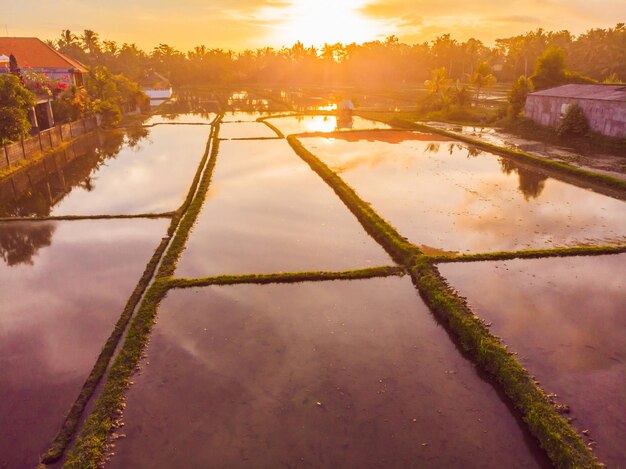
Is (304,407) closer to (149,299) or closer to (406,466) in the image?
(406,466)

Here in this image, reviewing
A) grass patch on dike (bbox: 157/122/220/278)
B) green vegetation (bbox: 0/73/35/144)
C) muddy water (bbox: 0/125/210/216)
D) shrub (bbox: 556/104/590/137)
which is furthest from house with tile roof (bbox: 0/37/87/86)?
shrub (bbox: 556/104/590/137)

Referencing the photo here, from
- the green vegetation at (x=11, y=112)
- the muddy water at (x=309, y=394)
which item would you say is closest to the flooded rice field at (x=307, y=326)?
the muddy water at (x=309, y=394)

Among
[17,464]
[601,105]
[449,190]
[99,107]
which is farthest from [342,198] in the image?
[99,107]

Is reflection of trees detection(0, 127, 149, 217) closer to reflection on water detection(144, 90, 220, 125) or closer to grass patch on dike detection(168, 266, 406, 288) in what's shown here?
grass patch on dike detection(168, 266, 406, 288)

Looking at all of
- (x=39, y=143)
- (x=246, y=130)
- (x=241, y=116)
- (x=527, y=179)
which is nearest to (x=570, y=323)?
(x=527, y=179)

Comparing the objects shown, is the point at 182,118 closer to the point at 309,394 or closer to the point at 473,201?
the point at 473,201

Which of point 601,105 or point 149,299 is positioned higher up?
point 601,105

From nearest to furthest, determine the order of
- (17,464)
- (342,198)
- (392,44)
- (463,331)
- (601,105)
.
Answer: (17,464) < (463,331) < (342,198) < (601,105) < (392,44)
